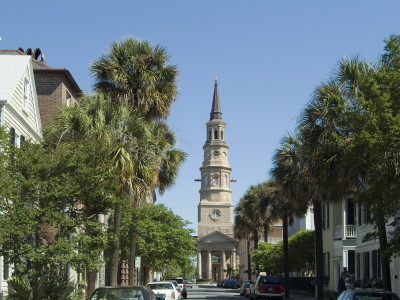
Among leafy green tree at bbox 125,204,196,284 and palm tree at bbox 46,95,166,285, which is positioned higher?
palm tree at bbox 46,95,166,285

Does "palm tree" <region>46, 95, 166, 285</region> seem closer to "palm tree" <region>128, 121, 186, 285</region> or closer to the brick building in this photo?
"palm tree" <region>128, 121, 186, 285</region>

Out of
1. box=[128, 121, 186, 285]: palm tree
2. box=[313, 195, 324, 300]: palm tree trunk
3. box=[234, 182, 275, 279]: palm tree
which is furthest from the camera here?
box=[234, 182, 275, 279]: palm tree

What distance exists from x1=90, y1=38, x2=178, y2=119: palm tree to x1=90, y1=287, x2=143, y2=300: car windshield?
46.6ft

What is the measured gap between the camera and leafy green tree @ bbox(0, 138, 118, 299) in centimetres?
1808

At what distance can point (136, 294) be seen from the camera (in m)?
15.3

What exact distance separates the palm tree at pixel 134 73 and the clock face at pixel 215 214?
396 feet

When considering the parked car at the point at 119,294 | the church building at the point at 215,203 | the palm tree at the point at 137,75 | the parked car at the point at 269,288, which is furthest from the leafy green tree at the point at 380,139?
the church building at the point at 215,203

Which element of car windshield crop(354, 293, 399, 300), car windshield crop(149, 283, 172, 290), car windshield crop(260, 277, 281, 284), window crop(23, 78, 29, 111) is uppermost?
window crop(23, 78, 29, 111)

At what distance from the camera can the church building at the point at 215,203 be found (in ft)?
481

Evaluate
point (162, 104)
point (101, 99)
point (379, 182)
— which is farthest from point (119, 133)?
point (379, 182)

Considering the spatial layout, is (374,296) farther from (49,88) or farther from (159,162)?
(49,88)

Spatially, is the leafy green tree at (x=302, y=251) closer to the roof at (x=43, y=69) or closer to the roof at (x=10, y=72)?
the roof at (x=43, y=69)

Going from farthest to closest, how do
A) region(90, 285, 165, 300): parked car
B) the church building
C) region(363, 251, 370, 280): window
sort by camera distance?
1. the church building
2. region(363, 251, 370, 280): window
3. region(90, 285, 165, 300): parked car

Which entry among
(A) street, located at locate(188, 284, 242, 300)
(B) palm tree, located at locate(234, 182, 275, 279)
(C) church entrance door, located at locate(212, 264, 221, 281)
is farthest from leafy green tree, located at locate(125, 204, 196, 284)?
(C) church entrance door, located at locate(212, 264, 221, 281)
